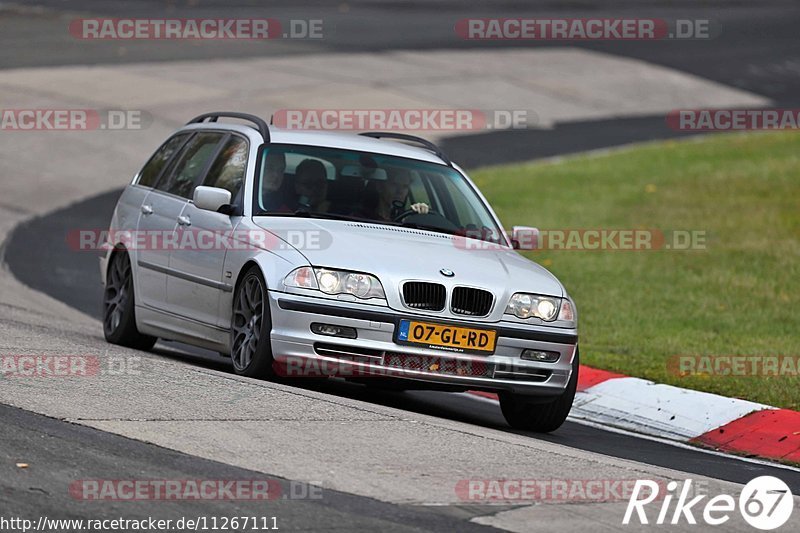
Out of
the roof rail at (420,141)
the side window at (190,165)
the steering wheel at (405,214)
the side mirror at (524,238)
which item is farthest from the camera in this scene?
the roof rail at (420,141)

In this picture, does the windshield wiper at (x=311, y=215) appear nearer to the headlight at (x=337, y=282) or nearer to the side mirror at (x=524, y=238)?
the headlight at (x=337, y=282)

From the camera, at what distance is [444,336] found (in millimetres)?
8773

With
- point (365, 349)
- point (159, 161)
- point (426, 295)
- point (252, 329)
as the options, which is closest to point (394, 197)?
point (426, 295)

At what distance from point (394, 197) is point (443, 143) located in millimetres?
15346

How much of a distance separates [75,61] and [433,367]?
20295 millimetres

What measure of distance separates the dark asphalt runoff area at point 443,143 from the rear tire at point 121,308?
0.58 m

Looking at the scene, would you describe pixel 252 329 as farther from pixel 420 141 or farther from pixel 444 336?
pixel 420 141

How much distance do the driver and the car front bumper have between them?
1211 mm

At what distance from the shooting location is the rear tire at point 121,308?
10.8 metres

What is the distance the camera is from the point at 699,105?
100.0 feet

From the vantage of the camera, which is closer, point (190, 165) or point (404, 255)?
point (404, 255)

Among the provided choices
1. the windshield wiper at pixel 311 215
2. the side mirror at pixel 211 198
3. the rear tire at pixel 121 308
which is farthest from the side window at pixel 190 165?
the windshield wiper at pixel 311 215

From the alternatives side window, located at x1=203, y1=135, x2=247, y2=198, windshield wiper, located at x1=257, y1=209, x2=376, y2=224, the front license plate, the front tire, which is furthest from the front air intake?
side window, located at x1=203, y1=135, x2=247, y2=198

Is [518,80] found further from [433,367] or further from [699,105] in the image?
[433,367]
